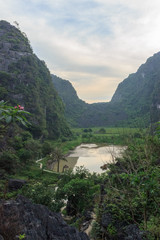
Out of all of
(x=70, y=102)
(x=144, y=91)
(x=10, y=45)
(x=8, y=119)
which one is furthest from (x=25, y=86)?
(x=144, y=91)

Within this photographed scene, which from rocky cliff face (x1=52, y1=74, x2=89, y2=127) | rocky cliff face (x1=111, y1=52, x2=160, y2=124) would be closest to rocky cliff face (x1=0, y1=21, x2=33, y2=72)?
rocky cliff face (x1=52, y1=74, x2=89, y2=127)

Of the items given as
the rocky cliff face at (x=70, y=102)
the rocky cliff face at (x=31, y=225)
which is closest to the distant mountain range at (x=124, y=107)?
the rocky cliff face at (x=70, y=102)

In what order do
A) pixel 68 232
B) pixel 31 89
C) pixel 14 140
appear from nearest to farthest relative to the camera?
pixel 68 232 < pixel 14 140 < pixel 31 89

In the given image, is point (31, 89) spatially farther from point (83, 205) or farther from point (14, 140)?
point (83, 205)

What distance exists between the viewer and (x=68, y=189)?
11.9m

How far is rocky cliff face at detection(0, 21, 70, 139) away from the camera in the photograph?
45250 millimetres

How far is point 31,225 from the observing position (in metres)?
4.26

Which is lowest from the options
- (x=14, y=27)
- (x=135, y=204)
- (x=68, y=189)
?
(x=68, y=189)

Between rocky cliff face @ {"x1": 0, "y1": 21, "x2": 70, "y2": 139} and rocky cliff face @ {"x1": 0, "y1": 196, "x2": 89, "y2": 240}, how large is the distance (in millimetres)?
34709

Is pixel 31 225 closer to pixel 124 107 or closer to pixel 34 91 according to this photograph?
pixel 34 91

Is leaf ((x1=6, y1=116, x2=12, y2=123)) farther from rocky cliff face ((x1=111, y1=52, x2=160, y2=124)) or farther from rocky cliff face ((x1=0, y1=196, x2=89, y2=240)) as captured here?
rocky cliff face ((x1=111, y1=52, x2=160, y2=124))

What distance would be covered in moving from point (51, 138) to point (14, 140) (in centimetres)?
2438

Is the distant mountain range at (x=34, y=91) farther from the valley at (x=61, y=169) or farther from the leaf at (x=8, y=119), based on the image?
the leaf at (x=8, y=119)

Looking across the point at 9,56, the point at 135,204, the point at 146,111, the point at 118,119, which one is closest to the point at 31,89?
the point at 9,56
